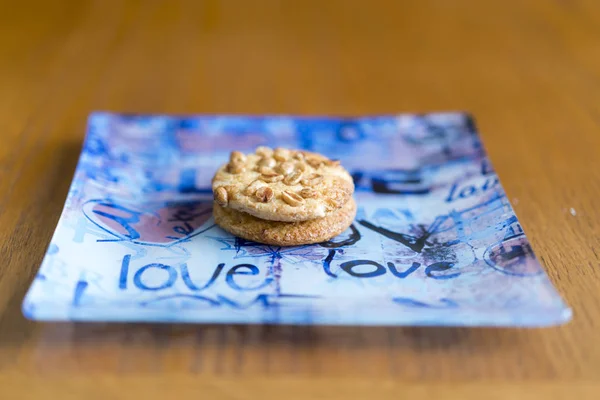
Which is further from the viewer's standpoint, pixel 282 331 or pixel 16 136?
pixel 16 136

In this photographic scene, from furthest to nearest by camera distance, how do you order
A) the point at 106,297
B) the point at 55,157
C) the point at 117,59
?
the point at 117,59 < the point at 55,157 < the point at 106,297

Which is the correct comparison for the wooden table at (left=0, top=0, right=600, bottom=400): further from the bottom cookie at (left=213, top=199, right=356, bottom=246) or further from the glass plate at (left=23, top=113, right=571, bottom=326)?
the bottom cookie at (left=213, top=199, right=356, bottom=246)

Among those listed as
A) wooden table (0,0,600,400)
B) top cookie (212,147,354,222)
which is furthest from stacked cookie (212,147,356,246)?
wooden table (0,0,600,400)

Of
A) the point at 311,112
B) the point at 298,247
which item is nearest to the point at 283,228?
the point at 298,247

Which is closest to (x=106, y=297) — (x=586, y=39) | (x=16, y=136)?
(x=16, y=136)

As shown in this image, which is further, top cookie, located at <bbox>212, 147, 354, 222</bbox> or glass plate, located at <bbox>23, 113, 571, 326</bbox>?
top cookie, located at <bbox>212, 147, 354, 222</bbox>

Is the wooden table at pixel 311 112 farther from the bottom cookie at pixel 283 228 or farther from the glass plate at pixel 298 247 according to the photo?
the bottom cookie at pixel 283 228

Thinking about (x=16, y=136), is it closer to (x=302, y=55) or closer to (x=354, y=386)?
(x=302, y=55)

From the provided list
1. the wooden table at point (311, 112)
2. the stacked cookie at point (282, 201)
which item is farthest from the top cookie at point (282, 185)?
Answer: the wooden table at point (311, 112)

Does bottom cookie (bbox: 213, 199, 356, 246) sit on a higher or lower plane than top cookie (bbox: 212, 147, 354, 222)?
lower
